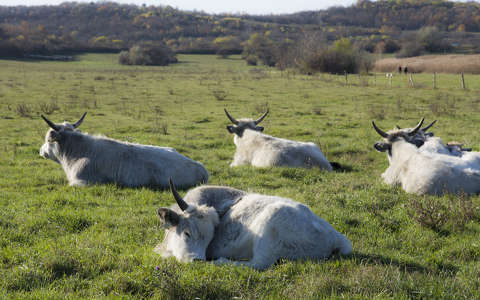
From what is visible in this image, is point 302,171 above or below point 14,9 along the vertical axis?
below

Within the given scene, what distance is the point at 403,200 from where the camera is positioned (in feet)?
23.3

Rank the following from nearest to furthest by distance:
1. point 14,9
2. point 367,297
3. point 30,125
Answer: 1. point 367,297
2. point 30,125
3. point 14,9

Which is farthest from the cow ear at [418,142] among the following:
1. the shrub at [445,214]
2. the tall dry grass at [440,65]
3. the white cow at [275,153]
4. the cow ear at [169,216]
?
the tall dry grass at [440,65]

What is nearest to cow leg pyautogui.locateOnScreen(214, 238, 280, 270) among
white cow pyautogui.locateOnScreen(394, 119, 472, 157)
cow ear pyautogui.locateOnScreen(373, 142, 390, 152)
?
cow ear pyautogui.locateOnScreen(373, 142, 390, 152)

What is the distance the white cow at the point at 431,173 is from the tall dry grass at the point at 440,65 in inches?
1775

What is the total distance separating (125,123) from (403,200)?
13130 millimetres

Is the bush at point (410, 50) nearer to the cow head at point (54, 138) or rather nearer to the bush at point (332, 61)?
the bush at point (332, 61)

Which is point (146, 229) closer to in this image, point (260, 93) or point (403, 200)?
point (403, 200)

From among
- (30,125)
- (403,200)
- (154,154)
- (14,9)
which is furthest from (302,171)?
(14,9)

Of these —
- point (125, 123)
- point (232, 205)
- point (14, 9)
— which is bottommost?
point (125, 123)

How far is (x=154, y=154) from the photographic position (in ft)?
29.1

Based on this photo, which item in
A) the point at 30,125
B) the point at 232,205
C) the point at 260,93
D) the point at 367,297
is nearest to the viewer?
the point at 367,297

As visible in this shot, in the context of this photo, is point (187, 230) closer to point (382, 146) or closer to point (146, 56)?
point (382, 146)

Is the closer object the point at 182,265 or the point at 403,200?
the point at 182,265
